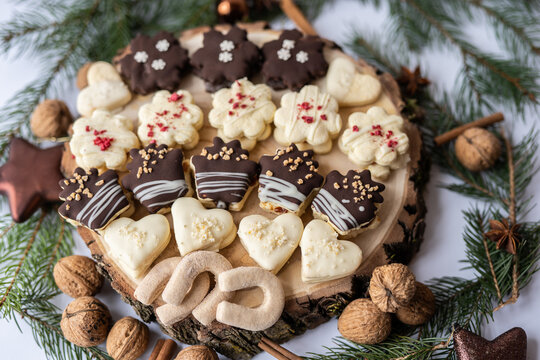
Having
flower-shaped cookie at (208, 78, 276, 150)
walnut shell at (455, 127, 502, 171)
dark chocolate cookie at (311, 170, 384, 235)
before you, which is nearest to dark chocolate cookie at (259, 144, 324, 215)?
dark chocolate cookie at (311, 170, 384, 235)

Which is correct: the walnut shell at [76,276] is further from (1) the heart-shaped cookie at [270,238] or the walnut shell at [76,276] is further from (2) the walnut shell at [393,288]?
(2) the walnut shell at [393,288]

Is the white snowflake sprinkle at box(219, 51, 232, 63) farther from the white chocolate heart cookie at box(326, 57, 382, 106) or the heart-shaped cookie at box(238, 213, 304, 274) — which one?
the heart-shaped cookie at box(238, 213, 304, 274)

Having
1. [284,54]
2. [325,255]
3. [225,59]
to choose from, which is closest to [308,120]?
[284,54]

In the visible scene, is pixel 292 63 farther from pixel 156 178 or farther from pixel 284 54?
pixel 156 178

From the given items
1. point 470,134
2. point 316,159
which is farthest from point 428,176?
point 316,159

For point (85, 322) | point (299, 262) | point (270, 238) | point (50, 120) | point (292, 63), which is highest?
point (292, 63)

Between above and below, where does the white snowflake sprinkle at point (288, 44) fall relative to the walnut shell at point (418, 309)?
above

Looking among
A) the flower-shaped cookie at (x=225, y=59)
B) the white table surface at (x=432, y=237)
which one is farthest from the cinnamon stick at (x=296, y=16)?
the flower-shaped cookie at (x=225, y=59)

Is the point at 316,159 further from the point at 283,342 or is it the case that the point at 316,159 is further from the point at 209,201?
the point at 283,342
